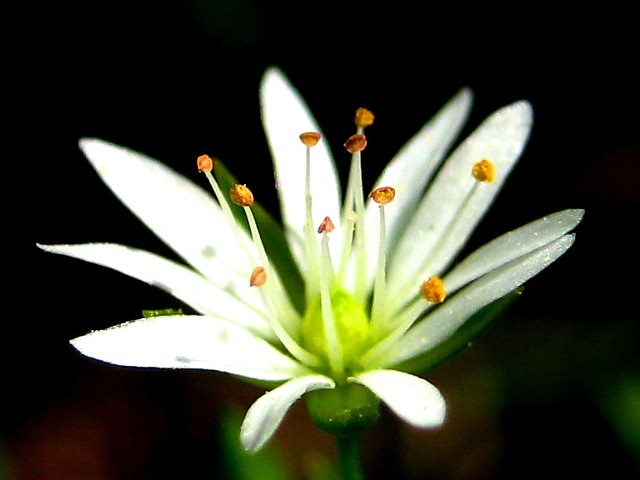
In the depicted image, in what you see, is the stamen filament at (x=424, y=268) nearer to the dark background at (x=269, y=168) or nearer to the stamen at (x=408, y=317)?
the stamen at (x=408, y=317)

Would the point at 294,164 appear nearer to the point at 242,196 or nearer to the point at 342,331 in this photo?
the point at 242,196

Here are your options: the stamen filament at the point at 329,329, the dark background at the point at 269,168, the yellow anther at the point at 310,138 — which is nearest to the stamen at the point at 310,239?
the yellow anther at the point at 310,138

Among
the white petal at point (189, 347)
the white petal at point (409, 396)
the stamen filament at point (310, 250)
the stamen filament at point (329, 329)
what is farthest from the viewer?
the stamen filament at point (310, 250)

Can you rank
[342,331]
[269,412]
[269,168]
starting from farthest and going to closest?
[269,168] < [342,331] < [269,412]

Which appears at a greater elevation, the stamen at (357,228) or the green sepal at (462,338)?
the stamen at (357,228)

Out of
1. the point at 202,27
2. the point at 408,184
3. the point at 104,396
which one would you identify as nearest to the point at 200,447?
the point at 104,396

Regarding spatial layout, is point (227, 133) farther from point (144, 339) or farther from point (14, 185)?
point (144, 339)

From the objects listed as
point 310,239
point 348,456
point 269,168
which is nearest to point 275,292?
point 310,239
